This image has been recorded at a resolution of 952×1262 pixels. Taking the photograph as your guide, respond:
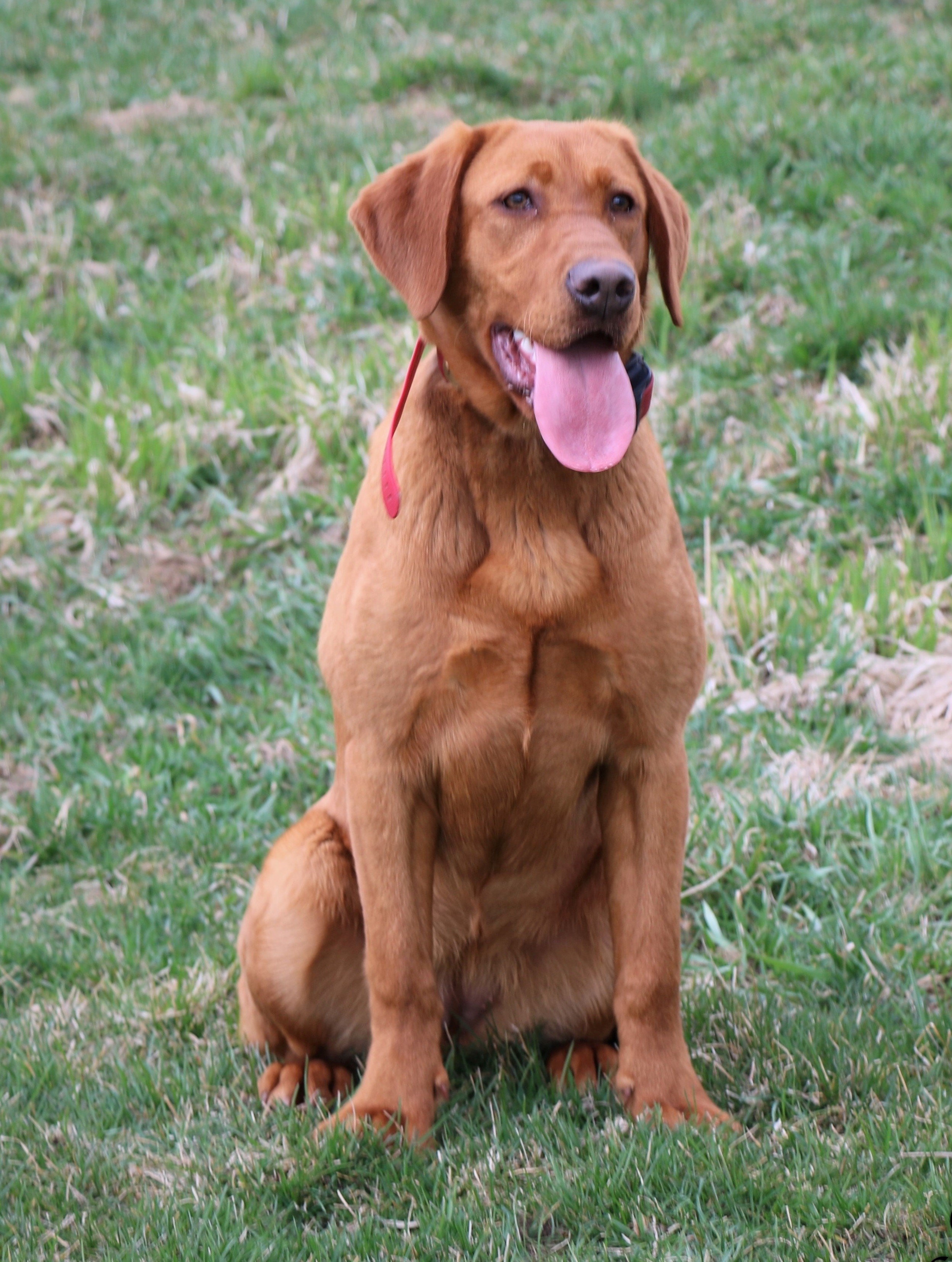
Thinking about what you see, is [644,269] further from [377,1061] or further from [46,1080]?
[46,1080]

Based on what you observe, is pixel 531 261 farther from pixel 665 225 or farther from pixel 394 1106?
pixel 394 1106

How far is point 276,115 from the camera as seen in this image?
29.4ft

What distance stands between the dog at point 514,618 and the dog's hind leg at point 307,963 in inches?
0.6

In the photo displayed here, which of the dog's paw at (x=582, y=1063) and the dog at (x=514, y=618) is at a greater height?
the dog at (x=514, y=618)

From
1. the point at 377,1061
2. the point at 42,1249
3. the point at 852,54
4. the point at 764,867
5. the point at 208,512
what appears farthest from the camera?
the point at 852,54

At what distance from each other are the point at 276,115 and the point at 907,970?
23.8ft

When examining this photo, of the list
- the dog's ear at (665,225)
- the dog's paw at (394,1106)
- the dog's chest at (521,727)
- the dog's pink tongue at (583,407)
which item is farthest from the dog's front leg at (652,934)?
the dog's ear at (665,225)

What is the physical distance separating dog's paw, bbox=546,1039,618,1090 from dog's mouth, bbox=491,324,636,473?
132 centimetres

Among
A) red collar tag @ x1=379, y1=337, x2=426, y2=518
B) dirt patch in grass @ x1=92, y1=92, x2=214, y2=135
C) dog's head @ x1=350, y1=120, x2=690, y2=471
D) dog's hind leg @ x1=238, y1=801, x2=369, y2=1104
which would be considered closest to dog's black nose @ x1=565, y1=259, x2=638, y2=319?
dog's head @ x1=350, y1=120, x2=690, y2=471

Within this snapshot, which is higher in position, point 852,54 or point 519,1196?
point 852,54

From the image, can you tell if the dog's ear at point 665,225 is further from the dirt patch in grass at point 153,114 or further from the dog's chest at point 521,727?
the dirt patch in grass at point 153,114

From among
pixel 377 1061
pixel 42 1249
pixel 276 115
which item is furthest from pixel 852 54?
pixel 42 1249

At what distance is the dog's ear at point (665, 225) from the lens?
10.1 feet

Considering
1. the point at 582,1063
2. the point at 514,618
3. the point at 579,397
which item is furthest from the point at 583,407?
the point at 582,1063
